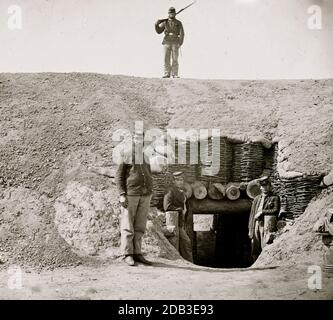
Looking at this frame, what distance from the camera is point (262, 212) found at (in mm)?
11320

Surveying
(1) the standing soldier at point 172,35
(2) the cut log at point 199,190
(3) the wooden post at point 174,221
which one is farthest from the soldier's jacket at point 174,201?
(1) the standing soldier at point 172,35

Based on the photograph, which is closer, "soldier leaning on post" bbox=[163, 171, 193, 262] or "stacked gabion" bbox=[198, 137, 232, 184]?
"soldier leaning on post" bbox=[163, 171, 193, 262]

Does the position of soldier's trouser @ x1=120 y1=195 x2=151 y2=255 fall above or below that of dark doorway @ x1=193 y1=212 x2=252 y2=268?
above

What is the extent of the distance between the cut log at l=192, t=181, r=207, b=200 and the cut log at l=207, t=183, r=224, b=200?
0.12 metres

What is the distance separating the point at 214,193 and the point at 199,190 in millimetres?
363

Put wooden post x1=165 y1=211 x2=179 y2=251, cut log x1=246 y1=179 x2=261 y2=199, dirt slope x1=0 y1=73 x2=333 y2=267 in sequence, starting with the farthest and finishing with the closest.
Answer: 1. cut log x1=246 y1=179 x2=261 y2=199
2. wooden post x1=165 y1=211 x2=179 y2=251
3. dirt slope x1=0 y1=73 x2=333 y2=267

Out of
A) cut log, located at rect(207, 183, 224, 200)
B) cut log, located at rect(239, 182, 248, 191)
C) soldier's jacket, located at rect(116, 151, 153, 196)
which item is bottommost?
cut log, located at rect(207, 183, 224, 200)

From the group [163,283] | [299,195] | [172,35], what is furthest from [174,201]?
[172,35]

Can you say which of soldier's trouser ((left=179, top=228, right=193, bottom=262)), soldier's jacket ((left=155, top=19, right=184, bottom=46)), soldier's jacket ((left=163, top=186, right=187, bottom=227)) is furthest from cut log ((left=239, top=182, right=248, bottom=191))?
soldier's jacket ((left=155, top=19, right=184, bottom=46))

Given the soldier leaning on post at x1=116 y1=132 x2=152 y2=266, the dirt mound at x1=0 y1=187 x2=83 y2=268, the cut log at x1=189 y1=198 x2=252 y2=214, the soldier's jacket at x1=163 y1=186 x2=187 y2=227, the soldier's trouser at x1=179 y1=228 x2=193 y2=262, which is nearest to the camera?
the soldier leaning on post at x1=116 y1=132 x2=152 y2=266

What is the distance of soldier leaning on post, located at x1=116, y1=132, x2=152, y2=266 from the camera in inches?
338

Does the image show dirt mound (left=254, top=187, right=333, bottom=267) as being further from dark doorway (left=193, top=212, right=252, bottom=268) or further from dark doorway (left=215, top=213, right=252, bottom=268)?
dark doorway (left=215, top=213, right=252, bottom=268)

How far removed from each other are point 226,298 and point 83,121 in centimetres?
775
